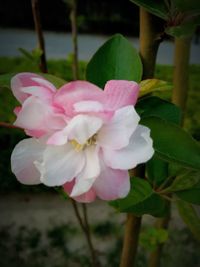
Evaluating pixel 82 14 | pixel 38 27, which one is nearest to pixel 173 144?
pixel 38 27

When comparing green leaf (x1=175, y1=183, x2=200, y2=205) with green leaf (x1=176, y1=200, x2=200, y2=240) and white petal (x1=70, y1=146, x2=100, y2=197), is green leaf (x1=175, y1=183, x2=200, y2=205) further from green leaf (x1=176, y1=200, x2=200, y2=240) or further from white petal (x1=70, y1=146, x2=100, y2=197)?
white petal (x1=70, y1=146, x2=100, y2=197)

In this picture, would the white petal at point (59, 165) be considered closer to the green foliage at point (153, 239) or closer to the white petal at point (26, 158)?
the white petal at point (26, 158)

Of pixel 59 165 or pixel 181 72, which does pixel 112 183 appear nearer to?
pixel 59 165

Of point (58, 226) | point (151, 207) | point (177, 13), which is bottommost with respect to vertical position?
→ point (58, 226)

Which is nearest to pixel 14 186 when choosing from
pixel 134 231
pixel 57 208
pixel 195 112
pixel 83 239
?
pixel 57 208

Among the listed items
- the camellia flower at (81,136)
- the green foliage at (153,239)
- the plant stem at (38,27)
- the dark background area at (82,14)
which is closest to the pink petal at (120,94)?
the camellia flower at (81,136)

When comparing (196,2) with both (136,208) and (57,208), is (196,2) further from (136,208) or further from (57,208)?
(57,208)
